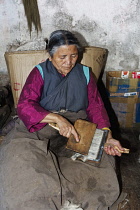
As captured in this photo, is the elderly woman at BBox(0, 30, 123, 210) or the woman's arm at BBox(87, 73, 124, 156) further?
the woman's arm at BBox(87, 73, 124, 156)

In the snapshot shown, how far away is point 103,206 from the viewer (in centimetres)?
143

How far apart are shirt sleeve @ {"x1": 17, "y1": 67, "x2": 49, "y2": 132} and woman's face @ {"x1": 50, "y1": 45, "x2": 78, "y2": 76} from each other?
204 mm

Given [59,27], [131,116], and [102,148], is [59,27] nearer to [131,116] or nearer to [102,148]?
[131,116]

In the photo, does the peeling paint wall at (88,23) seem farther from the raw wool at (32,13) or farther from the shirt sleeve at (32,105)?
the shirt sleeve at (32,105)

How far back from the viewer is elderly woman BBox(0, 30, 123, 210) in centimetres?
130

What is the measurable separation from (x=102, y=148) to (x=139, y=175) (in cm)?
89

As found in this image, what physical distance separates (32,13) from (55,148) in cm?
202

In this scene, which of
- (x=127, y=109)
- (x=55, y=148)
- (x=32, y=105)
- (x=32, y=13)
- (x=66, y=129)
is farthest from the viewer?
(x=127, y=109)

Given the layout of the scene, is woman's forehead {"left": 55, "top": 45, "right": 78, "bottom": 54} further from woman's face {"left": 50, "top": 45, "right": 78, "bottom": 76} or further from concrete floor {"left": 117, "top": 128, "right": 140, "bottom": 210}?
concrete floor {"left": 117, "top": 128, "right": 140, "bottom": 210}

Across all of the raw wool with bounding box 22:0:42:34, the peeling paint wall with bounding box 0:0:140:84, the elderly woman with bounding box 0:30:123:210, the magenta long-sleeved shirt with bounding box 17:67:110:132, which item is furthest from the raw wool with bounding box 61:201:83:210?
the raw wool with bounding box 22:0:42:34

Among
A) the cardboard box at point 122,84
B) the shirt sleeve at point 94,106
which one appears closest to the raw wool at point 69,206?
the shirt sleeve at point 94,106

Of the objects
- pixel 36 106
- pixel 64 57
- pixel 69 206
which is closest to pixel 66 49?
pixel 64 57

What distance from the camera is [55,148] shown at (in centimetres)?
175

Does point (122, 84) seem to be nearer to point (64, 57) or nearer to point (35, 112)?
point (64, 57)
